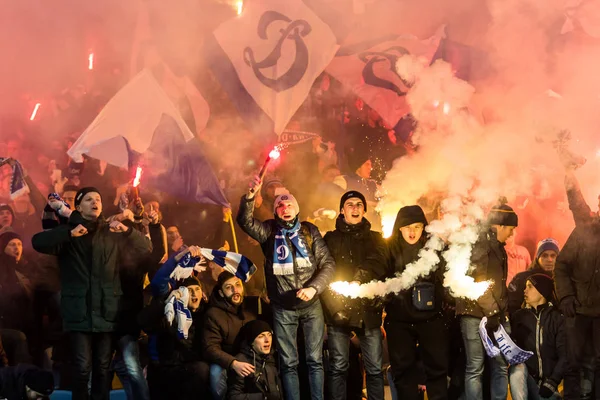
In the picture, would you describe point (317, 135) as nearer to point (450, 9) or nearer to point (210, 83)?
point (210, 83)

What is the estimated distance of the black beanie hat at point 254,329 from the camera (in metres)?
5.60

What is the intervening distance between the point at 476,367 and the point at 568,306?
39.1 inches

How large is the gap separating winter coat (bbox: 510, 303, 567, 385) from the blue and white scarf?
1.84 metres

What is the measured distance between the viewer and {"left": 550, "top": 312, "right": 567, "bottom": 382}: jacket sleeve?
581 centimetres

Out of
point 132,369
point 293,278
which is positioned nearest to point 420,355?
point 293,278

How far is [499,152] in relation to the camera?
22.8 ft

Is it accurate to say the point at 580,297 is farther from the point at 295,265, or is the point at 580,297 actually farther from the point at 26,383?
the point at 26,383

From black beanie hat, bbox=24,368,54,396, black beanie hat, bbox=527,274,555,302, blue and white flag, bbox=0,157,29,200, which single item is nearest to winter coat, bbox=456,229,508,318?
black beanie hat, bbox=527,274,555,302

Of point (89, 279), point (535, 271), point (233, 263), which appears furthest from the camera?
point (535, 271)

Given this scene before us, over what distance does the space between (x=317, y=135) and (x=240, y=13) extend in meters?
1.55

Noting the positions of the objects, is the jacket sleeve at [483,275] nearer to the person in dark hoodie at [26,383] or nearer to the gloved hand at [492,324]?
the gloved hand at [492,324]

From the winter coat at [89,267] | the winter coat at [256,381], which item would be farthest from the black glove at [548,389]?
the winter coat at [89,267]

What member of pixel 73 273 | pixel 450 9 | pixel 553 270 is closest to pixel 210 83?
pixel 450 9

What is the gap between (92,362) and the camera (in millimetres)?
5297
